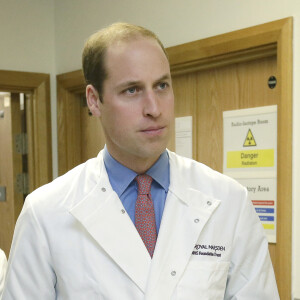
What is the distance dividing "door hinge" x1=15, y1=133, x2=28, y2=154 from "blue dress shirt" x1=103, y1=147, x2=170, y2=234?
181cm

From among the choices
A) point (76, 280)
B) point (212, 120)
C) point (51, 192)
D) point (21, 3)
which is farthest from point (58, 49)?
point (76, 280)

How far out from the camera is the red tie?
1.30 meters

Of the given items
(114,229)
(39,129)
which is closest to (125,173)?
(114,229)

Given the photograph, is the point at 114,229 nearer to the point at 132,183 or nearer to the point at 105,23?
the point at 132,183

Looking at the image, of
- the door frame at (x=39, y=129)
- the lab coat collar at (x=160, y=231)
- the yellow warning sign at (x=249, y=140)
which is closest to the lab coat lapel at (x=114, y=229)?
the lab coat collar at (x=160, y=231)

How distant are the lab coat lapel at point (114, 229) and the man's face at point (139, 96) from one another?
0.50ft

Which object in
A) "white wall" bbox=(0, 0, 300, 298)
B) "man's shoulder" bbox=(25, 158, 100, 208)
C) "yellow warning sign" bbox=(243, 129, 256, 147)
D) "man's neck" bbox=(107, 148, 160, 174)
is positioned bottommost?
"man's shoulder" bbox=(25, 158, 100, 208)

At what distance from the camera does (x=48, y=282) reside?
4.20 ft

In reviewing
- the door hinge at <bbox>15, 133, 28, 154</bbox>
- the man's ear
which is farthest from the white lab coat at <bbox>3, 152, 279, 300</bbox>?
the door hinge at <bbox>15, 133, 28, 154</bbox>

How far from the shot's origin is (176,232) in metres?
1.30

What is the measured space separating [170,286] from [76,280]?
0.73ft

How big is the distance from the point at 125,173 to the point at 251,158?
0.87 meters

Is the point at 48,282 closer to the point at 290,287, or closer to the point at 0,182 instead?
the point at 290,287

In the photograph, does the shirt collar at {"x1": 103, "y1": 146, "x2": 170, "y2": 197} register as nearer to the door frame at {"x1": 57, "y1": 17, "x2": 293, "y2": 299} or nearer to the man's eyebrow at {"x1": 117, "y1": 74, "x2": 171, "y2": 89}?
the man's eyebrow at {"x1": 117, "y1": 74, "x2": 171, "y2": 89}
